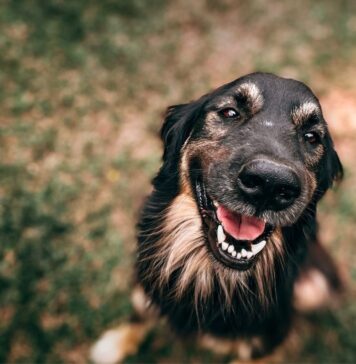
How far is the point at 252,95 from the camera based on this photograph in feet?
8.64

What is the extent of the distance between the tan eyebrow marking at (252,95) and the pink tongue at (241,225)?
676mm

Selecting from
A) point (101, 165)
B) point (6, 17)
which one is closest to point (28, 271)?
point (101, 165)

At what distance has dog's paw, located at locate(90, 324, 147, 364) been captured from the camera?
3.52m

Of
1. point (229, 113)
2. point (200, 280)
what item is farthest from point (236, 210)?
point (200, 280)

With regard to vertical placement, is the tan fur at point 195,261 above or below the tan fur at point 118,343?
above

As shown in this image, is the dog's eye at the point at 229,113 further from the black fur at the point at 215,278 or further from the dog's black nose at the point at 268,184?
the dog's black nose at the point at 268,184

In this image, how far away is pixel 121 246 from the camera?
402 cm

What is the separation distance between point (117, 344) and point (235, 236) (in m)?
1.74

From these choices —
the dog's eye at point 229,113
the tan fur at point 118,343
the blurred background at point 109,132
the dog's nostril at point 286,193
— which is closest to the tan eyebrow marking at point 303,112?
the dog's eye at point 229,113

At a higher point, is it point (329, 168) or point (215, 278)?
point (329, 168)

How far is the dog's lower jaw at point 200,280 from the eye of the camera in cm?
283

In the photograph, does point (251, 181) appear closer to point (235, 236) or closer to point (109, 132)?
point (235, 236)

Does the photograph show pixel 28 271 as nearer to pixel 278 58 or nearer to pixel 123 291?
pixel 123 291

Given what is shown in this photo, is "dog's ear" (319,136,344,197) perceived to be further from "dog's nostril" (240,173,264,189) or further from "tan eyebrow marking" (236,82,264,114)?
"dog's nostril" (240,173,264,189)
